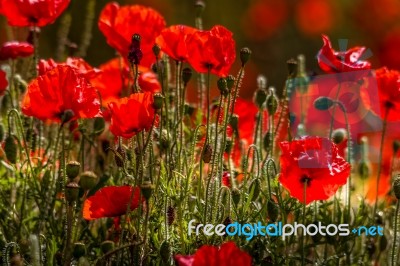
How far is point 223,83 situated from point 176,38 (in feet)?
0.62

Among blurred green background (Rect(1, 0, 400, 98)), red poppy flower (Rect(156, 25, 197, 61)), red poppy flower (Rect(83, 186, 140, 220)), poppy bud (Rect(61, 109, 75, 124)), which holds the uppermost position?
blurred green background (Rect(1, 0, 400, 98))

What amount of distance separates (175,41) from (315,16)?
386 centimetres

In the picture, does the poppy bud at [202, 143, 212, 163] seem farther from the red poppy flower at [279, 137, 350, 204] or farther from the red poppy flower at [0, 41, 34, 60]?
the red poppy flower at [0, 41, 34, 60]

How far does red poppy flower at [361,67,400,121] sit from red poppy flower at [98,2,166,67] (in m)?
0.52

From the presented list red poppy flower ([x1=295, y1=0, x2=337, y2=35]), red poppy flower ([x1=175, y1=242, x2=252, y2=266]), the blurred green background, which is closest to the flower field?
red poppy flower ([x1=175, y1=242, x2=252, y2=266])

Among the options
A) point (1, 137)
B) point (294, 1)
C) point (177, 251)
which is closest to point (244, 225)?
point (177, 251)

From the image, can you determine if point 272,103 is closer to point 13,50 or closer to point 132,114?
point 132,114

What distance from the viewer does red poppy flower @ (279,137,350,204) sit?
1647 mm

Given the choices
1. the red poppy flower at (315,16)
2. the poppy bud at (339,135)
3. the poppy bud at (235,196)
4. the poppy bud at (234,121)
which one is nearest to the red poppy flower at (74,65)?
the poppy bud at (234,121)

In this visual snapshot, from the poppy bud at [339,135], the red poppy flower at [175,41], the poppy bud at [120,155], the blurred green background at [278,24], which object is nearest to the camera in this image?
the poppy bud at [120,155]

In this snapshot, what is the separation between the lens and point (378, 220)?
2.07 meters

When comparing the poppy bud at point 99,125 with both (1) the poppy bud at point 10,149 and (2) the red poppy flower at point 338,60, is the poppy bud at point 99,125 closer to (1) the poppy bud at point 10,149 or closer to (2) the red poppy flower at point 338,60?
(1) the poppy bud at point 10,149

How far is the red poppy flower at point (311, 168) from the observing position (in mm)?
1647

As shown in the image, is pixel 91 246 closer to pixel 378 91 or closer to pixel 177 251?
pixel 177 251
